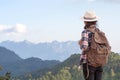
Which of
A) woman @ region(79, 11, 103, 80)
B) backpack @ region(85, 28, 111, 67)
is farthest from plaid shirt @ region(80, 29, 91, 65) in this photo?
backpack @ region(85, 28, 111, 67)

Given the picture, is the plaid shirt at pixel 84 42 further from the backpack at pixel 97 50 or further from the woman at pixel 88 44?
the backpack at pixel 97 50

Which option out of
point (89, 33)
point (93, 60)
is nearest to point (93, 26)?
point (89, 33)

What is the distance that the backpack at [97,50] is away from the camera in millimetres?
11188

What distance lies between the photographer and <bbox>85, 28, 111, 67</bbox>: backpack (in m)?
11.2

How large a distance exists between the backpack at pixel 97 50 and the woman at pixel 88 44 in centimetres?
11

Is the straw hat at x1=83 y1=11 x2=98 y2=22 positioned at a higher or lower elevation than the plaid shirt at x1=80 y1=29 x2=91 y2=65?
higher

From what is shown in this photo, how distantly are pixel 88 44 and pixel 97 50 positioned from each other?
317 mm

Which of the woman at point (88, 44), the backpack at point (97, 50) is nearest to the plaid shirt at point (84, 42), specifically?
the woman at point (88, 44)

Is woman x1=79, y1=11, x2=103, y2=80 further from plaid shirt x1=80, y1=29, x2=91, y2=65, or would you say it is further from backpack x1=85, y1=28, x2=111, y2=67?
backpack x1=85, y1=28, x2=111, y2=67

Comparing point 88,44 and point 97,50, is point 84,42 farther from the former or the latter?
point 97,50

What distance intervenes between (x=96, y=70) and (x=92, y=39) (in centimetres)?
95

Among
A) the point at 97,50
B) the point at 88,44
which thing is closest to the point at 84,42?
the point at 88,44

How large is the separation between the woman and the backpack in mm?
105

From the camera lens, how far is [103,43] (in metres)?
11.3
